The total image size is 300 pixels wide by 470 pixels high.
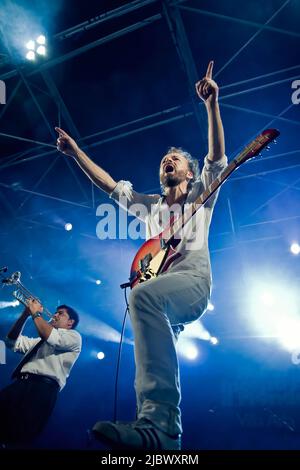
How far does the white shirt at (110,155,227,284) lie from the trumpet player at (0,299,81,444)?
2.48 m

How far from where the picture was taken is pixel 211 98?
272 centimetres

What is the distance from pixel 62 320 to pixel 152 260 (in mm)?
3436

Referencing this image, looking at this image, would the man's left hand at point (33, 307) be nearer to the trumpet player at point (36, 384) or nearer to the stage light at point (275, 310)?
the trumpet player at point (36, 384)

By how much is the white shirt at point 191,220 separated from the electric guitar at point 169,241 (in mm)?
59

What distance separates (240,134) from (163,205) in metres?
4.39

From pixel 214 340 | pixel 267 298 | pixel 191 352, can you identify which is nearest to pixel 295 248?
pixel 267 298

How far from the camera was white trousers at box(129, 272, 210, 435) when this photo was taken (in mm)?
1871

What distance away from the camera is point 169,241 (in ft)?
8.48

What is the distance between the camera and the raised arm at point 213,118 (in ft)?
8.77

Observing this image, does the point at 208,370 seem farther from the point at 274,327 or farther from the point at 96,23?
the point at 96,23

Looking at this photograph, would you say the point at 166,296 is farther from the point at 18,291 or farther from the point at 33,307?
the point at 18,291

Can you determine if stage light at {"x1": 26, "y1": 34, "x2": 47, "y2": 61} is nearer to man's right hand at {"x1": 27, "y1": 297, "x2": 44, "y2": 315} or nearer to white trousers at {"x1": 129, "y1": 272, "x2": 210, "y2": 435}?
man's right hand at {"x1": 27, "y1": 297, "x2": 44, "y2": 315}

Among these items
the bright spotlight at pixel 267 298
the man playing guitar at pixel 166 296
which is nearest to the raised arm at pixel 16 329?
the man playing guitar at pixel 166 296
